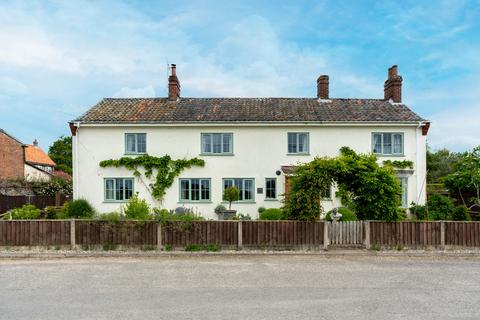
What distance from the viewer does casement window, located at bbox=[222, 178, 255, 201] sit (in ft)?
66.2

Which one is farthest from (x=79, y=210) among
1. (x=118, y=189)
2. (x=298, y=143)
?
(x=298, y=143)

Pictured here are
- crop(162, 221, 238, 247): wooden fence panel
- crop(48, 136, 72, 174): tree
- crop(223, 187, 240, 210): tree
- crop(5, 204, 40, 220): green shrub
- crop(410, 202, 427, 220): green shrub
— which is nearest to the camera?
crop(162, 221, 238, 247): wooden fence panel

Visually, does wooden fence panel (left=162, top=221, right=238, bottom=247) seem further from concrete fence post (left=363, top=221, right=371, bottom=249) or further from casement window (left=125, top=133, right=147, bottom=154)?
casement window (left=125, top=133, right=147, bottom=154)

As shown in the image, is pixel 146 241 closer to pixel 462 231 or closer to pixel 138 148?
pixel 138 148

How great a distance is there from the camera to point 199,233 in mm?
12859

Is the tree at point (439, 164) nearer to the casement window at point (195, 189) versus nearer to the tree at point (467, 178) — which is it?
the tree at point (467, 178)

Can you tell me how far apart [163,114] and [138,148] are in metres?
2.66

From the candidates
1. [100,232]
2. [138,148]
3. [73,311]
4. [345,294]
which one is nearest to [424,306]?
[345,294]

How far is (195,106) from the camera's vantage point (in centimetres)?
2203

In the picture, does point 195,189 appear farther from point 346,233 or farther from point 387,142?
point 387,142

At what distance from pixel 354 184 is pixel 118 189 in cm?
1395

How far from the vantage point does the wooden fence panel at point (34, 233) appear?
1270 centimetres

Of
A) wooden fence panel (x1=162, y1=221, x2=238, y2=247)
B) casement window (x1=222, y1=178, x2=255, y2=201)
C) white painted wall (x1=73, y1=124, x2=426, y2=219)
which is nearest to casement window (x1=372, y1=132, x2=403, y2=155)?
white painted wall (x1=73, y1=124, x2=426, y2=219)

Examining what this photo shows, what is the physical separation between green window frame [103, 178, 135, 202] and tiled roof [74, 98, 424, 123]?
147 inches
